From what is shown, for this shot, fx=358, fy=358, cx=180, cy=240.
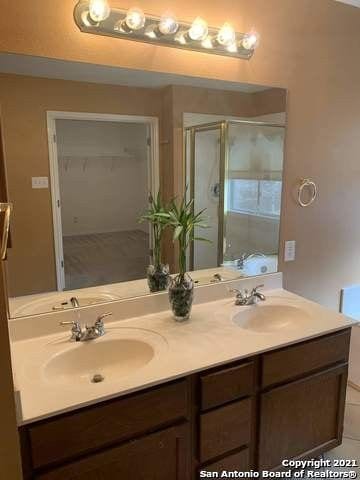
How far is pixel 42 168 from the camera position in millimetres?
1640

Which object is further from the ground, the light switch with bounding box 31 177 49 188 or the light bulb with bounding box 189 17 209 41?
the light bulb with bounding box 189 17 209 41

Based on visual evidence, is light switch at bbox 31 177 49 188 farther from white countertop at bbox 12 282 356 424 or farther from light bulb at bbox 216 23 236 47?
light bulb at bbox 216 23 236 47

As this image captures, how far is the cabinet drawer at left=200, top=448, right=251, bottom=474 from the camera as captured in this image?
1478mm

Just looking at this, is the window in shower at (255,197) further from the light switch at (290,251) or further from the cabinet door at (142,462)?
the cabinet door at (142,462)

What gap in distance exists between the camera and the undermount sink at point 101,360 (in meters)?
1.47

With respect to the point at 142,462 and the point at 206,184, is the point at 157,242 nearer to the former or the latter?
the point at 206,184

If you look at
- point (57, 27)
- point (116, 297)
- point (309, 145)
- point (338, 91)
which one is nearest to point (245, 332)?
point (116, 297)

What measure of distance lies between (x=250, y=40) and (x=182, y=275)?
130 cm

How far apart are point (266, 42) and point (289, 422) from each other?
199 cm

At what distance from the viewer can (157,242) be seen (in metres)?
1.89

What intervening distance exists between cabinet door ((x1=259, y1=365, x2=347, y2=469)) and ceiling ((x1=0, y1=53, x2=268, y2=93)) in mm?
1555

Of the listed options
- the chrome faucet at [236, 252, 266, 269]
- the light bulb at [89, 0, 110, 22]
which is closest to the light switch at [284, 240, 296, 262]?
the chrome faucet at [236, 252, 266, 269]

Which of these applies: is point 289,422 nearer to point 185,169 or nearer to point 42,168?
point 185,169

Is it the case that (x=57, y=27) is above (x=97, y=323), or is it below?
above
